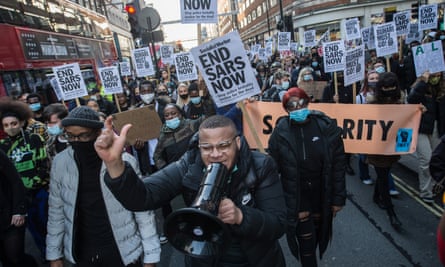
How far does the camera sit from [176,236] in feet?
4.54

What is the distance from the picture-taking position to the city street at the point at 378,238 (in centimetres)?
331

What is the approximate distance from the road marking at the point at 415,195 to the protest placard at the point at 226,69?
2869 mm

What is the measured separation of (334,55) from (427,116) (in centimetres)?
243

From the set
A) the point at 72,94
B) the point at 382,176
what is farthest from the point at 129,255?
the point at 72,94

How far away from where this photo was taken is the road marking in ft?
13.4

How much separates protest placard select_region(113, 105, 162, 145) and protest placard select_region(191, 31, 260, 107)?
67.2 inches

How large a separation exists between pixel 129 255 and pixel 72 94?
4.62m

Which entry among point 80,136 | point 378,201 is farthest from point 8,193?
point 378,201

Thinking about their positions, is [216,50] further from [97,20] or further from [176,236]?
[97,20]

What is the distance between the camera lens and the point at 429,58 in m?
4.46

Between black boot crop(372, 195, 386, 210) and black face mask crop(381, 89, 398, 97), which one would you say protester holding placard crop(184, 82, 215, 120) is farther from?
black boot crop(372, 195, 386, 210)

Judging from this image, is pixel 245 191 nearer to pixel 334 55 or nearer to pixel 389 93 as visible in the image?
pixel 389 93

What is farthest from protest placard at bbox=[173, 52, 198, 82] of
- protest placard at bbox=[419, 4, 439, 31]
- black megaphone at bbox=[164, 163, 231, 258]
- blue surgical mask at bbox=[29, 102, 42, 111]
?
black megaphone at bbox=[164, 163, 231, 258]

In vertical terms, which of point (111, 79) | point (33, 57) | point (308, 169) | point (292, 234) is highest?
point (33, 57)
